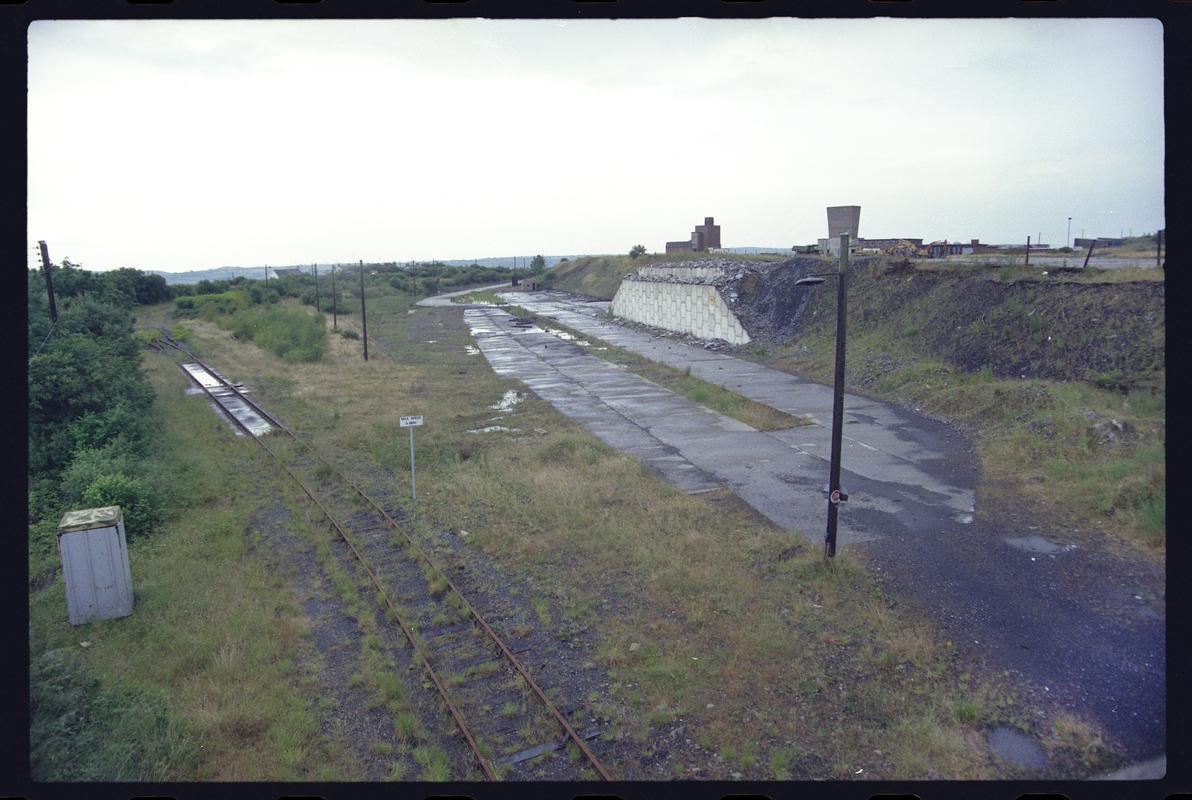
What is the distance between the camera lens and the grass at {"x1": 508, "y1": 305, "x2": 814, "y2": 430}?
73.3ft

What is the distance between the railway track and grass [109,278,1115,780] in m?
0.52

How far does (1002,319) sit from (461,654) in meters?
23.4

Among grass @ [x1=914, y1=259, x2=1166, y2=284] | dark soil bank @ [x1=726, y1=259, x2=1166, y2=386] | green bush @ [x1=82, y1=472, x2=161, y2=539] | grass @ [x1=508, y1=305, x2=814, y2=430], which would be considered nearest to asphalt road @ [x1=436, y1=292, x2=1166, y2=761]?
grass @ [x1=508, y1=305, x2=814, y2=430]

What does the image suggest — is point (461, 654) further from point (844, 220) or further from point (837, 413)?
point (844, 220)

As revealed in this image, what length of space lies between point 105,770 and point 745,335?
3479cm

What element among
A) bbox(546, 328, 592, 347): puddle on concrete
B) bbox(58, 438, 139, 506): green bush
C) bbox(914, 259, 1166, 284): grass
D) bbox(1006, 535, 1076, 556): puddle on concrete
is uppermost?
bbox(914, 259, 1166, 284): grass

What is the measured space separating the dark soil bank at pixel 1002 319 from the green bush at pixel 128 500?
68.0 ft

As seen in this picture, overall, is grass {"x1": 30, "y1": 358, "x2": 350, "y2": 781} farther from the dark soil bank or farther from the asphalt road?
the dark soil bank

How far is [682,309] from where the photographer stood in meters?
46.3

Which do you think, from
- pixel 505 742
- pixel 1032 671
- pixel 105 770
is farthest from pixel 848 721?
Result: pixel 105 770

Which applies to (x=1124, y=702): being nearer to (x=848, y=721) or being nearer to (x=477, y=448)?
(x=848, y=721)

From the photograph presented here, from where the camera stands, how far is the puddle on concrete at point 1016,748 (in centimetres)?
701

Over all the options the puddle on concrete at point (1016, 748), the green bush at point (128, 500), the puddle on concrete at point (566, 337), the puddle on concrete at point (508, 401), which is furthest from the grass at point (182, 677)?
the puddle on concrete at point (566, 337)

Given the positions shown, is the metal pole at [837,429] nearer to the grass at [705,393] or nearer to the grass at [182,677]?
the grass at [182,677]
